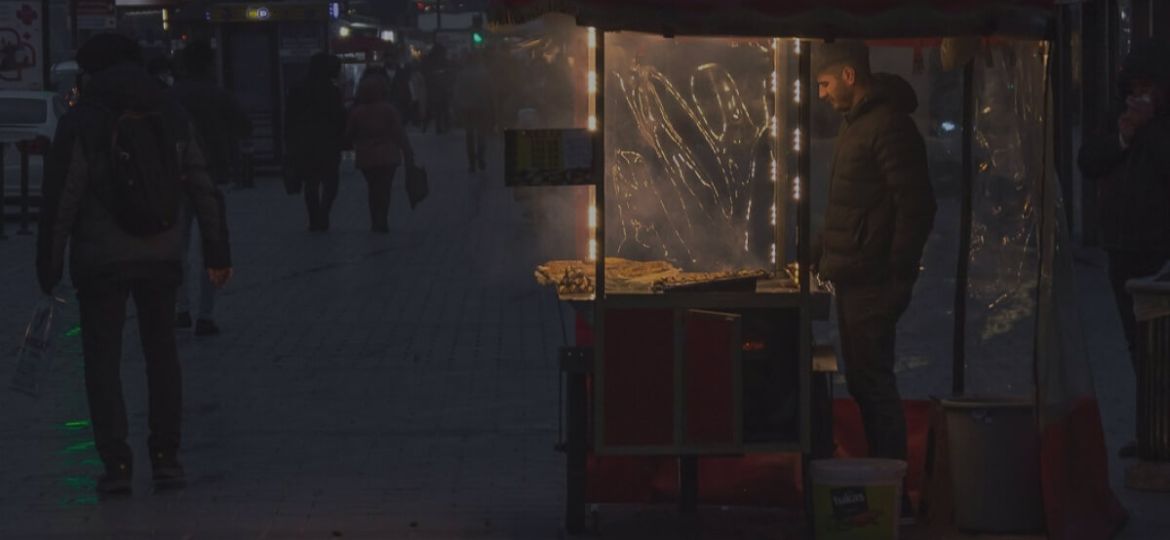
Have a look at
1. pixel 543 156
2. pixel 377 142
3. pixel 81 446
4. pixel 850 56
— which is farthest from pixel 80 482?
pixel 377 142

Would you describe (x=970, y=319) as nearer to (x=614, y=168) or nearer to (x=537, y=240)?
(x=614, y=168)

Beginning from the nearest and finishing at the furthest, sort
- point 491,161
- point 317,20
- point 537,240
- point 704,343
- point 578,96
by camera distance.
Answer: point 704,343 < point 578,96 < point 537,240 < point 317,20 < point 491,161

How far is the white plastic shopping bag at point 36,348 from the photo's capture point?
8125 mm

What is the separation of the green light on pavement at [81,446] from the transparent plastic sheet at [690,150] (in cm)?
260

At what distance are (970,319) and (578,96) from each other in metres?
1.85

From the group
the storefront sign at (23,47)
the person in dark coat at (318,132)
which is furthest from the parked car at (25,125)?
the person in dark coat at (318,132)

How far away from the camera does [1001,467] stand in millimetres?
7312

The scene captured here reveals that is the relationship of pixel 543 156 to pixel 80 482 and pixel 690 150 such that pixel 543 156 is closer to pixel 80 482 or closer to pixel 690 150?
pixel 690 150

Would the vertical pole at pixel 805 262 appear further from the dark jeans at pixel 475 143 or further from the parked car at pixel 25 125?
the dark jeans at pixel 475 143

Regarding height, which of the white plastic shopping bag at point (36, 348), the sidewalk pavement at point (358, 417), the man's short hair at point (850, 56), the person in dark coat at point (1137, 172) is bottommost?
the sidewalk pavement at point (358, 417)

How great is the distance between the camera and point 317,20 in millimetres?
31188

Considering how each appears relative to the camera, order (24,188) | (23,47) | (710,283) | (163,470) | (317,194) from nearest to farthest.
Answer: (710,283), (163,470), (24,188), (317,194), (23,47)

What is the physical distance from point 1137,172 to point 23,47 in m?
17.8

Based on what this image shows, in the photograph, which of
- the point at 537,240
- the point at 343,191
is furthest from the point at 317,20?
the point at 537,240
